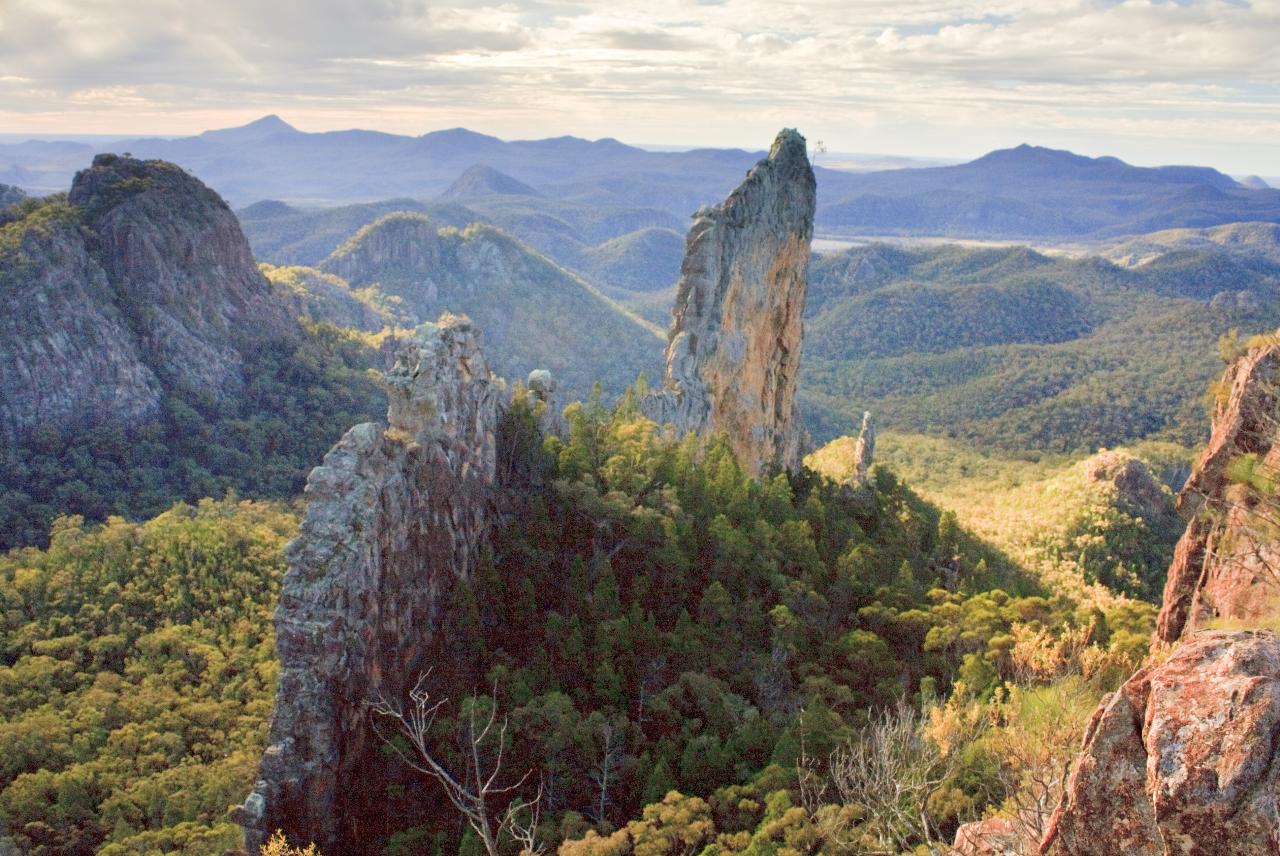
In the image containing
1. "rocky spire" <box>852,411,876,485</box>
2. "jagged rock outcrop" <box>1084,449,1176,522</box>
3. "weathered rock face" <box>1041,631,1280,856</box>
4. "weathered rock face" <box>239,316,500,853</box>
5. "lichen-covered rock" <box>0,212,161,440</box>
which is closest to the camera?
"weathered rock face" <box>1041,631,1280,856</box>

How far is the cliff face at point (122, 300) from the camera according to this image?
78.7m

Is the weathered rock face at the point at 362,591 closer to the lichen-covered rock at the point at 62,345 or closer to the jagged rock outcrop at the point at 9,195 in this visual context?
the lichen-covered rock at the point at 62,345

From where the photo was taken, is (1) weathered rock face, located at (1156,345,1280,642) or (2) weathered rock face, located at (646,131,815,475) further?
(2) weathered rock face, located at (646,131,815,475)

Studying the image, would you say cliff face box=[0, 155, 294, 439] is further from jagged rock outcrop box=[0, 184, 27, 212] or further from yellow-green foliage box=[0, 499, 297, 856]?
jagged rock outcrop box=[0, 184, 27, 212]

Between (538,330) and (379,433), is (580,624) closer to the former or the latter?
(379,433)

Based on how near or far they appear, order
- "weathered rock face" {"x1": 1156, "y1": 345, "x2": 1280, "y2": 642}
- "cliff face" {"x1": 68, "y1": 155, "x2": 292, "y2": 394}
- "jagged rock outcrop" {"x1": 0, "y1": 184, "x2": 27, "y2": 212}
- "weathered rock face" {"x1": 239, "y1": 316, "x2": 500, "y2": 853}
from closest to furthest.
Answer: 1. "weathered rock face" {"x1": 1156, "y1": 345, "x2": 1280, "y2": 642}
2. "weathered rock face" {"x1": 239, "y1": 316, "x2": 500, "y2": 853}
3. "cliff face" {"x1": 68, "y1": 155, "x2": 292, "y2": 394}
4. "jagged rock outcrop" {"x1": 0, "y1": 184, "x2": 27, "y2": 212}

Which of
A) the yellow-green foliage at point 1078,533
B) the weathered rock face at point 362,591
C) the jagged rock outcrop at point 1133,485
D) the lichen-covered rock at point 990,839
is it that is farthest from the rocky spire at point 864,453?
the lichen-covered rock at point 990,839

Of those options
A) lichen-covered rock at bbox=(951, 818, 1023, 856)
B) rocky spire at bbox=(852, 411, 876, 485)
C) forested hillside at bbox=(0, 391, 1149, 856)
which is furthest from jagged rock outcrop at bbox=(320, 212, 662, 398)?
lichen-covered rock at bbox=(951, 818, 1023, 856)

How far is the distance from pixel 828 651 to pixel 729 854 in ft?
43.4

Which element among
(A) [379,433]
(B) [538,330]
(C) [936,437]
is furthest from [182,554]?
(B) [538,330]

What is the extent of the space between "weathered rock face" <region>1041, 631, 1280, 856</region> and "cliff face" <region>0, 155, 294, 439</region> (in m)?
86.8

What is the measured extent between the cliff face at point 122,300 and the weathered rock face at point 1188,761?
86802mm

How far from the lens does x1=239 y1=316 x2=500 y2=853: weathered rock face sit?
25625 millimetres

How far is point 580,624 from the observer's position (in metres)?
31.3
